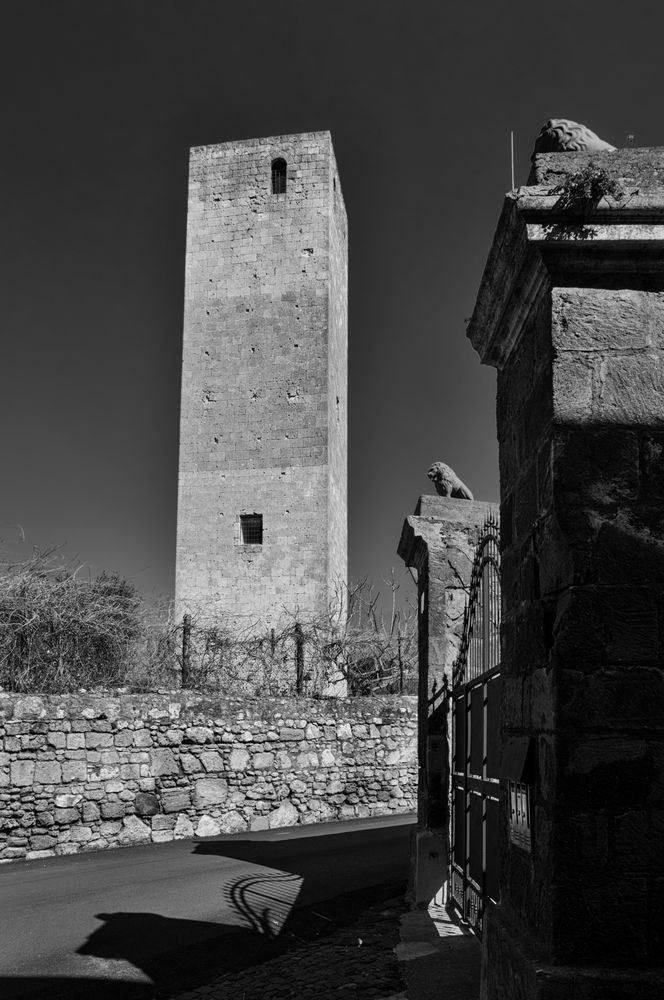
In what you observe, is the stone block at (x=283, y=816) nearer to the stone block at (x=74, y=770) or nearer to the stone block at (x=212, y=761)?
the stone block at (x=212, y=761)

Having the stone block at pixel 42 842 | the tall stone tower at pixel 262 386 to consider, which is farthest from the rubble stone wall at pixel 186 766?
the tall stone tower at pixel 262 386

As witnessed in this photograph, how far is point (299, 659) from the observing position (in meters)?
14.3

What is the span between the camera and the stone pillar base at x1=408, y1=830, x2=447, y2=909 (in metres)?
6.39

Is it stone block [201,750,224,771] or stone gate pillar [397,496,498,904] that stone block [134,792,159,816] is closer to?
stone block [201,750,224,771]

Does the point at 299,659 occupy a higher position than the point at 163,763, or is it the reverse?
the point at 299,659

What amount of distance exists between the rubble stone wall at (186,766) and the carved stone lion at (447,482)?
16.1ft

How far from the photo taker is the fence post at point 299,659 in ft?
46.0

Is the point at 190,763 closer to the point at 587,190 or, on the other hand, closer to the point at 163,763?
the point at 163,763

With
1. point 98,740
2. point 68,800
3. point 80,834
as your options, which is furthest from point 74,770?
point 80,834

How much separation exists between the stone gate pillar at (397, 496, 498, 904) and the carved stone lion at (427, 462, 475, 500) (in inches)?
15.5

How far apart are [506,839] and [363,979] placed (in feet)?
6.43

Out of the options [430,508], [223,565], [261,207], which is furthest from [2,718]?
[261,207]

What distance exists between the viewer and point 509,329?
3385mm

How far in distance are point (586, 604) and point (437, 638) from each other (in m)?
4.39
